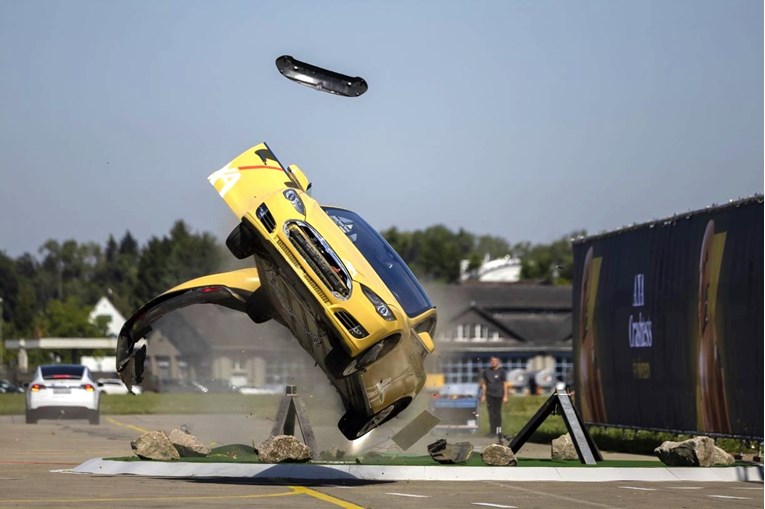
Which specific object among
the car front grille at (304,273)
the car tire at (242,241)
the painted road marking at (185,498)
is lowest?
the painted road marking at (185,498)

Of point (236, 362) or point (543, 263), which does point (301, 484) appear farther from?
point (543, 263)

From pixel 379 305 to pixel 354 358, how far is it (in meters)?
0.68

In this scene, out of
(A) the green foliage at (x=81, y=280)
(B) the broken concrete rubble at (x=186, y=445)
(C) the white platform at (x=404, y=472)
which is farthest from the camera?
(A) the green foliage at (x=81, y=280)

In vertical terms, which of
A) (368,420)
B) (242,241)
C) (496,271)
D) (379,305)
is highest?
(496,271)

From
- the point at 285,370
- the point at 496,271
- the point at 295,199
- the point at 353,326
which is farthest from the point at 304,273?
the point at 496,271

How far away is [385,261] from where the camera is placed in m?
16.9

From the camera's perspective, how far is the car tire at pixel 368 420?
656 inches

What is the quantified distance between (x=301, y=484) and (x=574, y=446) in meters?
4.98

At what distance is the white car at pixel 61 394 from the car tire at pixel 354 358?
62.6 feet

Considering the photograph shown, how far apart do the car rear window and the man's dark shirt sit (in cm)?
1102

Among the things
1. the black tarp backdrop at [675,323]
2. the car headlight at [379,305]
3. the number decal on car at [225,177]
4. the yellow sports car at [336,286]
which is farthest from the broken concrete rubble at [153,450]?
the black tarp backdrop at [675,323]

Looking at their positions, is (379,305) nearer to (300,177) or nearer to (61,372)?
(300,177)

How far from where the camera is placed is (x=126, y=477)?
669 inches

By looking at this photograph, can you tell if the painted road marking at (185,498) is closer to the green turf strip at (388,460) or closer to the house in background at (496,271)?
the green turf strip at (388,460)
